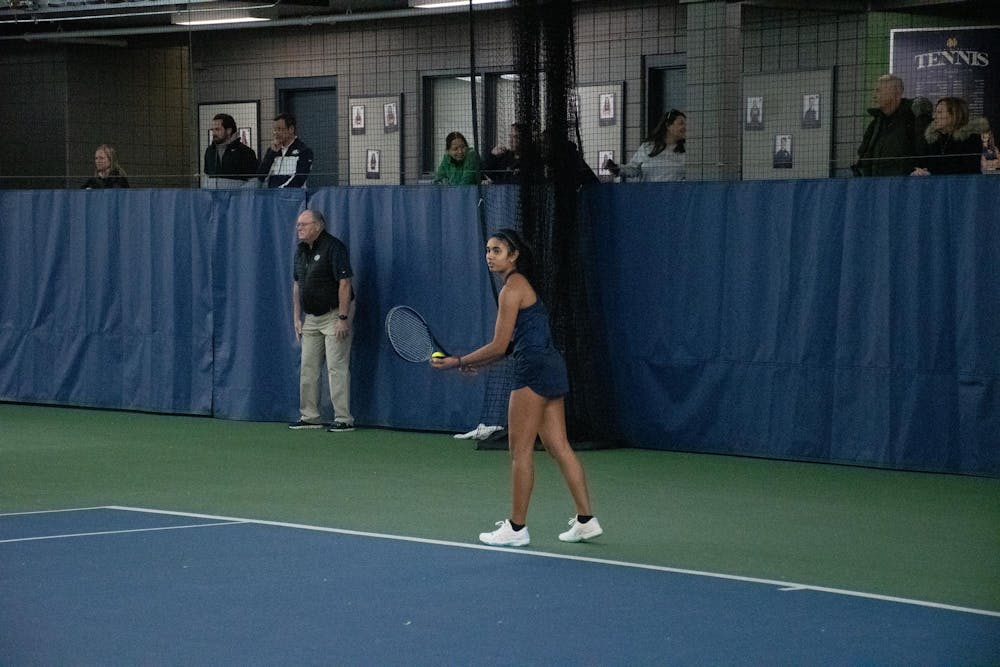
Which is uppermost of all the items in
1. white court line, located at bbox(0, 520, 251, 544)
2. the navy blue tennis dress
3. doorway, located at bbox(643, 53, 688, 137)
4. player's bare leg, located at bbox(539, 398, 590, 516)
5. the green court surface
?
doorway, located at bbox(643, 53, 688, 137)

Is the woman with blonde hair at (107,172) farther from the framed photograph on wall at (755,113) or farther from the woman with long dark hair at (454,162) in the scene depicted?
the framed photograph on wall at (755,113)

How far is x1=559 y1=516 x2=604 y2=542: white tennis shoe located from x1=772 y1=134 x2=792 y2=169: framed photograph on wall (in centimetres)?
877

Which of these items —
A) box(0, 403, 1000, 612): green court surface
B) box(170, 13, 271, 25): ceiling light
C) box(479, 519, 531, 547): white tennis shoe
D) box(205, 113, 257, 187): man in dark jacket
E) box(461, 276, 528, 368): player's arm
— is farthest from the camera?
box(170, 13, 271, 25): ceiling light

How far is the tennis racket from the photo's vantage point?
1051 centimetres

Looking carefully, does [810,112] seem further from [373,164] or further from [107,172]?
[107,172]

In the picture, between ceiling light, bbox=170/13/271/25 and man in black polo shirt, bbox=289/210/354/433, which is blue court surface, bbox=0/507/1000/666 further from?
ceiling light, bbox=170/13/271/25

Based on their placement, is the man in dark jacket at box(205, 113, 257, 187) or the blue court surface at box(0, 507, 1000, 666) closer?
the blue court surface at box(0, 507, 1000, 666)

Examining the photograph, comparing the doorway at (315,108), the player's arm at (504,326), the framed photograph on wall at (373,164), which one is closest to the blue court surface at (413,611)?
the player's arm at (504,326)

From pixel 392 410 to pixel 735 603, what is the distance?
8419 mm

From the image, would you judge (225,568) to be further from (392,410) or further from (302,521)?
(392,410)

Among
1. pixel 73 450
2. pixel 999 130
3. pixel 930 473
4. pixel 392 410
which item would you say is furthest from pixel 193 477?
pixel 999 130

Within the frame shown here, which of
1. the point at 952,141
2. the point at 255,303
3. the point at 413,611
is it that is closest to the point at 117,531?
the point at 413,611

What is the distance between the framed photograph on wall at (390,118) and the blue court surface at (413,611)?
11.9 meters

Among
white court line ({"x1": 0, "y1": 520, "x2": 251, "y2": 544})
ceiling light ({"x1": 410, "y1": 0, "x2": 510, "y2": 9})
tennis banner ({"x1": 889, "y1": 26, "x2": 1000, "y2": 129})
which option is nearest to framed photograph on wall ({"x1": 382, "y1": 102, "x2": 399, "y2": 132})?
ceiling light ({"x1": 410, "y1": 0, "x2": 510, "y2": 9})
